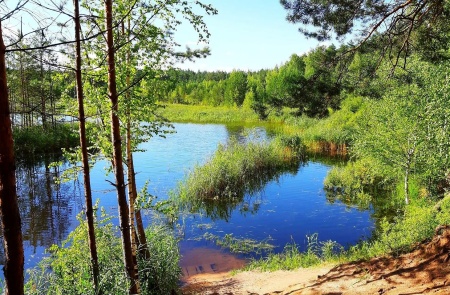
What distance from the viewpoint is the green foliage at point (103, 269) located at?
18.3 feet

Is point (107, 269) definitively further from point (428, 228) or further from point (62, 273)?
point (428, 228)

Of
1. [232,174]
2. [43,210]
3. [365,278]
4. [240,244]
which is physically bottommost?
[240,244]

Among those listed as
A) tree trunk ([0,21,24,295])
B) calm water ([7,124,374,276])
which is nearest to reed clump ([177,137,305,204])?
calm water ([7,124,374,276])

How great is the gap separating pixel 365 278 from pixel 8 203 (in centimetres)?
577

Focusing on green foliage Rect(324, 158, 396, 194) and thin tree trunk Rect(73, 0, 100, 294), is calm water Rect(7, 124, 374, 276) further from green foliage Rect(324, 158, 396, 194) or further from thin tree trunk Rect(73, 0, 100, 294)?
thin tree trunk Rect(73, 0, 100, 294)

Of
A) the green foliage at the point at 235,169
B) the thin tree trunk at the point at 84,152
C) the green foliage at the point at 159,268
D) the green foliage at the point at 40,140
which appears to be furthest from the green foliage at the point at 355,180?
the green foliage at the point at 40,140

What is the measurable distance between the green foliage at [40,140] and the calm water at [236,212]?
3416 millimetres

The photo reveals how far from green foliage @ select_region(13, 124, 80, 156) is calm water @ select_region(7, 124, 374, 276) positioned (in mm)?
3416

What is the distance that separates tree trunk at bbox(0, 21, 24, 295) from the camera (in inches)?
114

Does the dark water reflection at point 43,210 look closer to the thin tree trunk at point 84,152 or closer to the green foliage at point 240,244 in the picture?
the thin tree trunk at point 84,152

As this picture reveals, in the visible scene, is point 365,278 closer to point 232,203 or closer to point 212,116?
point 232,203

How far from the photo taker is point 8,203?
2.91 m

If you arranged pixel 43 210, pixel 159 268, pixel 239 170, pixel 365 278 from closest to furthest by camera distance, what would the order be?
1. pixel 365 278
2. pixel 159 268
3. pixel 43 210
4. pixel 239 170

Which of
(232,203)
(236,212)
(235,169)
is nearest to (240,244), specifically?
(236,212)
